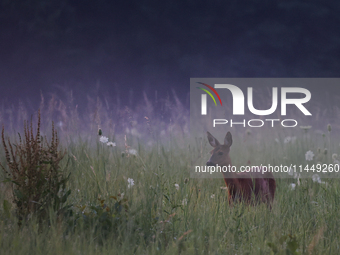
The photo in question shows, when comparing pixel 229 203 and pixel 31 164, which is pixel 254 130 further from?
pixel 31 164

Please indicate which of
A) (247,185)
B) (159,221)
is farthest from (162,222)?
(247,185)

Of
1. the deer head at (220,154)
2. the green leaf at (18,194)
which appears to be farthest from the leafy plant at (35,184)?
the deer head at (220,154)

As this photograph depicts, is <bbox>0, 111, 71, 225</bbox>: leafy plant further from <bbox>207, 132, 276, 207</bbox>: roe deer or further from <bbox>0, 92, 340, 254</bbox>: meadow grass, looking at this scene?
<bbox>207, 132, 276, 207</bbox>: roe deer

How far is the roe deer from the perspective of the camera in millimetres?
3369

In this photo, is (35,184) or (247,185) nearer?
(35,184)

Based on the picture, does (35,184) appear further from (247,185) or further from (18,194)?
(247,185)

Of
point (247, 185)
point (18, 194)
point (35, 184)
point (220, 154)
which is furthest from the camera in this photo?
point (220, 154)

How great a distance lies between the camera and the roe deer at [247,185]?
3.37 m

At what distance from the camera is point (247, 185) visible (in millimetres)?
3422

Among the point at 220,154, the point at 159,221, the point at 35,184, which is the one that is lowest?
the point at 159,221

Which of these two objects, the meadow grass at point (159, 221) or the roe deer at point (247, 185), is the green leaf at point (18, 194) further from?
the roe deer at point (247, 185)

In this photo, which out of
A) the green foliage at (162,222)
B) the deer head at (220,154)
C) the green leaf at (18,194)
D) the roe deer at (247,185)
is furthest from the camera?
the deer head at (220,154)

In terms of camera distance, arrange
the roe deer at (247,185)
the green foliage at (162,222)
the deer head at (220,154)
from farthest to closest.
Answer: the deer head at (220,154) → the roe deer at (247,185) → the green foliage at (162,222)

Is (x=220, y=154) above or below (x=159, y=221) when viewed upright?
above
